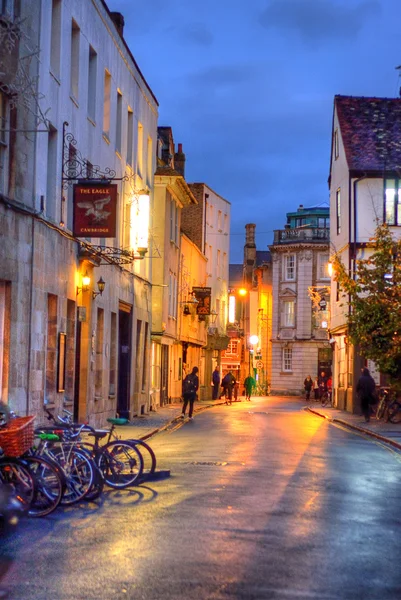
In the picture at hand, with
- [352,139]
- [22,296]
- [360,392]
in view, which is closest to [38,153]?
[22,296]

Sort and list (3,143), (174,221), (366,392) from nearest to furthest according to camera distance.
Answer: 1. (3,143)
2. (366,392)
3. (174,221)

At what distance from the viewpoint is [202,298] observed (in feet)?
180

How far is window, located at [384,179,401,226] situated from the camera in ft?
141

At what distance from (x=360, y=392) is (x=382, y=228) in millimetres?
6535

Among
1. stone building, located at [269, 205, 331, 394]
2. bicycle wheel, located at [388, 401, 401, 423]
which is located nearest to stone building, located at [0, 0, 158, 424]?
bicycle wheel, located at [388, 401, 401, 423]

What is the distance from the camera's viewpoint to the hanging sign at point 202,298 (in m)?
54.7

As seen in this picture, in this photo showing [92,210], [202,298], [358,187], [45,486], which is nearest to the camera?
[45,486]

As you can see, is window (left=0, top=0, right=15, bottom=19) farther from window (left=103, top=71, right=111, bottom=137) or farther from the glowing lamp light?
the glowing lamp light

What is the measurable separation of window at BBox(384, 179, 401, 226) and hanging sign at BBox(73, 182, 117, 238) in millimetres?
23186

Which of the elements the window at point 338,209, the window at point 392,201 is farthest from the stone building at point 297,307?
the window at point 392,201

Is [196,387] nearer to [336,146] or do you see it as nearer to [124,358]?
[124,358]

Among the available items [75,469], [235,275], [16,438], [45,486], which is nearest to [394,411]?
[75,469]

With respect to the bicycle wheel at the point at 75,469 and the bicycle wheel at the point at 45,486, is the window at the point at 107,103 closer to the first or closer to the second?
the bicycle wheel at the point at 75,469

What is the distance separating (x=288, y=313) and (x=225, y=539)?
231 ft
